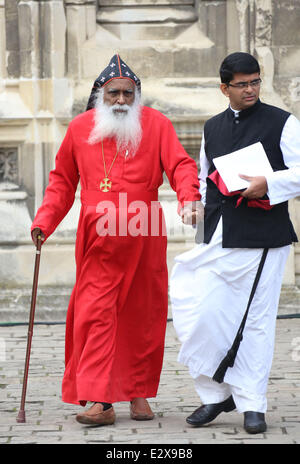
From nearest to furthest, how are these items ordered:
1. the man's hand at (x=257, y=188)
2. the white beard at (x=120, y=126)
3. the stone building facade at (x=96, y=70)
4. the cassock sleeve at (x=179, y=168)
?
the man's hand at (x=257, y=188) → the cassock sleeve at (x=179, y=168) → the white beard at (x=120, y=126) → the stone building facade at (x=96, y=70)

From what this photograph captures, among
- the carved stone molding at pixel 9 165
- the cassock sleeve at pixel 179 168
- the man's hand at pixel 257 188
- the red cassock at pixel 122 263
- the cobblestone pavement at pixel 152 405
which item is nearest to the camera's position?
the cobblestone pavement at pixel 152 405

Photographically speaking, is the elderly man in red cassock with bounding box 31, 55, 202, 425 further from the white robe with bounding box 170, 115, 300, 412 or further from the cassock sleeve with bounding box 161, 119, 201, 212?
the white robe with bounding box 170, 115, 300, 412

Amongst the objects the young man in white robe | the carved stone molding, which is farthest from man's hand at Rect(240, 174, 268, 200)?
the carved stone molding

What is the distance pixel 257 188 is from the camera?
558 cm

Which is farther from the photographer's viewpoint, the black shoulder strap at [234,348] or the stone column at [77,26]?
the stone column at [77,26]

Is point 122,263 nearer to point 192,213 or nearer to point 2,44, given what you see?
point 192,213

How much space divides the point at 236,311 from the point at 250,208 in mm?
532

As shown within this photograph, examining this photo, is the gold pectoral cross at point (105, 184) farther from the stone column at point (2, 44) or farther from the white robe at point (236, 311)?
the stone column at point (2, 44)

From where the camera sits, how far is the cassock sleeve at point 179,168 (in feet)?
19.1

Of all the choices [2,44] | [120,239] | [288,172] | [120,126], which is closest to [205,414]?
[120,239]

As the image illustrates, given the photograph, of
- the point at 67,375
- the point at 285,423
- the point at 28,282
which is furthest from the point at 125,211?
the point at 28,282

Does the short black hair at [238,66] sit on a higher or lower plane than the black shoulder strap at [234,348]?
higher

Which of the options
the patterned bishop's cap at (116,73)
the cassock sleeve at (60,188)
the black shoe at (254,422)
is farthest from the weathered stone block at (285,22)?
the black shoe at (254,422)

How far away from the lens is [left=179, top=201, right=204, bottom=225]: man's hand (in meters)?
5.69
